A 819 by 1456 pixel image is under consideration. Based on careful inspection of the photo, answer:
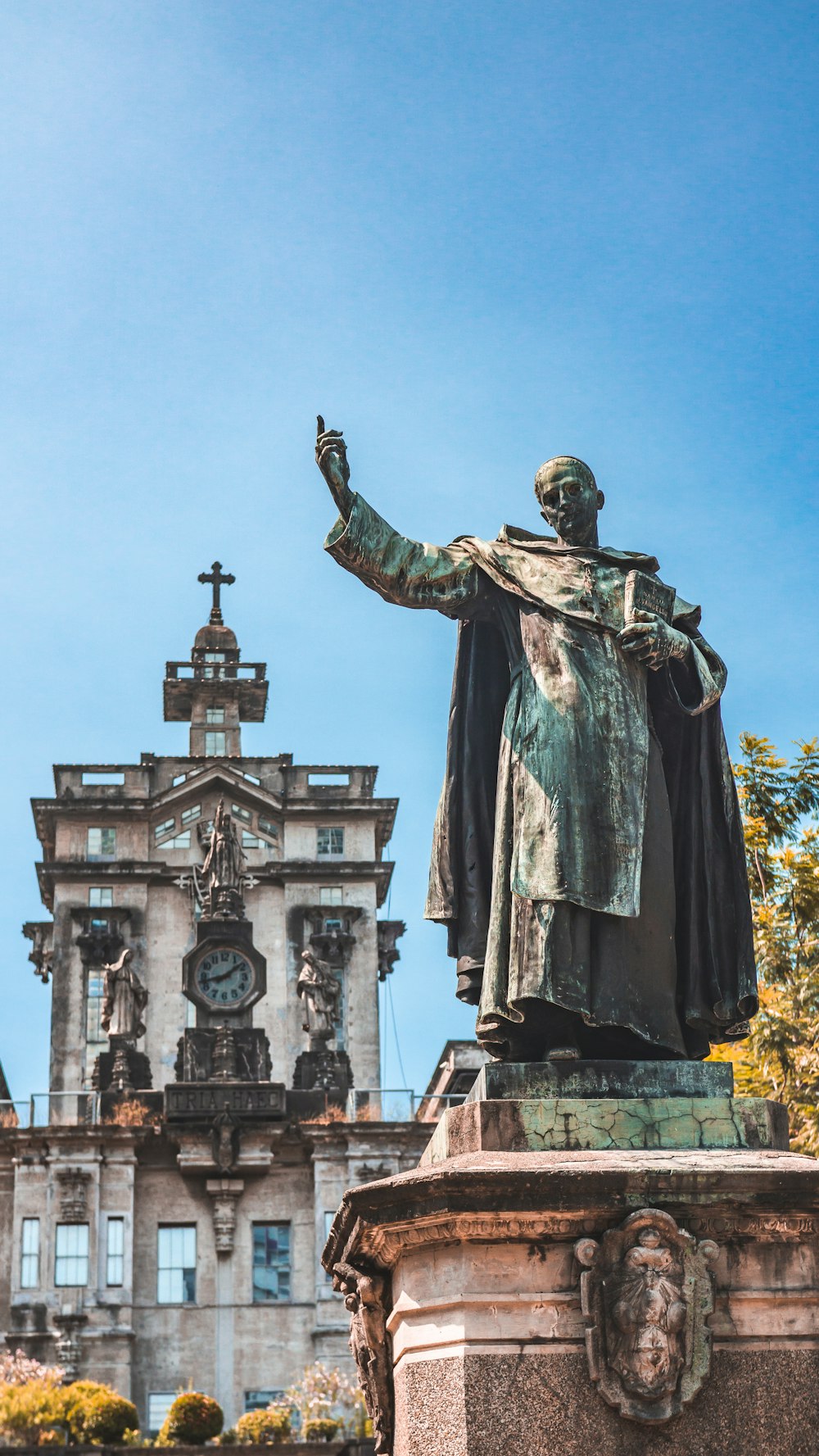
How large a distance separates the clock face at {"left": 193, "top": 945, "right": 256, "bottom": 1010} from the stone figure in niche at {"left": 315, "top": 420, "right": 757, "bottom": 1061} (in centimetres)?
4955

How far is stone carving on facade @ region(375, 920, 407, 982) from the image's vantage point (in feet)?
211

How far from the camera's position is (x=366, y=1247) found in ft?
20.0

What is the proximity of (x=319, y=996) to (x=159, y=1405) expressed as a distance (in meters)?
12.8

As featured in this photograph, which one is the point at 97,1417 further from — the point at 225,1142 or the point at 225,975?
the point at 225,975

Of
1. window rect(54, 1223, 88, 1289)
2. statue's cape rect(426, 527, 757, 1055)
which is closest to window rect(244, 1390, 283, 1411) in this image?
window rect(54, 1223, 88, 1289)

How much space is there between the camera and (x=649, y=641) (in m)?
6.79

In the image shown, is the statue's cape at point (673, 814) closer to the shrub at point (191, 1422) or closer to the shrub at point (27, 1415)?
the shrub at point (27, 1415)

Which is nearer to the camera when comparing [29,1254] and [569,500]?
[569,500]

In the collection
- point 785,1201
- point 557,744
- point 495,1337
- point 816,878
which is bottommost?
point 495,1337

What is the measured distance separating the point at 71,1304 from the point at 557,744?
1854 inches

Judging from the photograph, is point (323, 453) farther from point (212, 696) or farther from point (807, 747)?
point (212, 696)

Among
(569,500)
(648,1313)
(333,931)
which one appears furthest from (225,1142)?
(648,1313)

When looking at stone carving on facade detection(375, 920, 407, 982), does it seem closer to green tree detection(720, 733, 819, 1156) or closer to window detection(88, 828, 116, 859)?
window detection(88, 828, 116, 859)

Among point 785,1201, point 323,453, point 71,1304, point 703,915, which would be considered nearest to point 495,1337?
point 785,1201
